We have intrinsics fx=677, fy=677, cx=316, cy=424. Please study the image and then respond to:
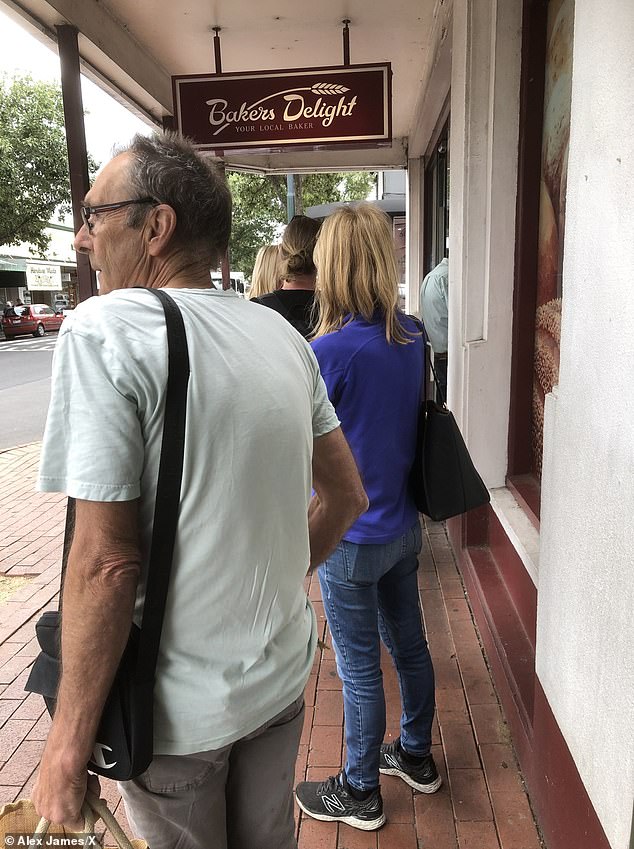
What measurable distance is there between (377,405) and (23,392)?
44.5ft

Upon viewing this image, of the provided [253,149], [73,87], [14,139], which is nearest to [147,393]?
[73,87]

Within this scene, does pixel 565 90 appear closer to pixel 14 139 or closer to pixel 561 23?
pixel 561 23

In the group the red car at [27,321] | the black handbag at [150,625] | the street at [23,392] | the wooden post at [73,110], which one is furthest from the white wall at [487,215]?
the red car at [27,321]

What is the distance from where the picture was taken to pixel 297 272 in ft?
10.6

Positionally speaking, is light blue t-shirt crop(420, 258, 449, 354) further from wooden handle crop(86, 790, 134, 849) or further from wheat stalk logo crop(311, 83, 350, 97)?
wooden handle crop(86, 790, 134, 849)

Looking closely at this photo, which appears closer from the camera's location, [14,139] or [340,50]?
[340,50]

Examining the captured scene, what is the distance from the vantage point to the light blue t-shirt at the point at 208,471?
104 centimetres

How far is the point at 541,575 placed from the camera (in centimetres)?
186

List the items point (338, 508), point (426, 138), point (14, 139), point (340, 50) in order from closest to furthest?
point (338, 508) → point (340, 50) → point (426, 138) → point (14, 139)

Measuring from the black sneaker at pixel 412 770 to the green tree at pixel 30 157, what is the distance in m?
21.2

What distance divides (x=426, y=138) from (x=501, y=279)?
4.88 metres

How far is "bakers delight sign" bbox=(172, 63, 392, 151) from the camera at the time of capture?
4352 millimetres

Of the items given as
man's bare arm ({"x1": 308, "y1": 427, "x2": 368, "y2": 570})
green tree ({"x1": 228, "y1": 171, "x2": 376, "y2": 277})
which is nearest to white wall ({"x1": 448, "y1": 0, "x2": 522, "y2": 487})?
man's bare arm ({"x1": 308, "y1": 427, "x2": 368, "y2": 570})

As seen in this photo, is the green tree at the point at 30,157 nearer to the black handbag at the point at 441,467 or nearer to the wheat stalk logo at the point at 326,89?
the wheat stalk logo at the point at 326,89
